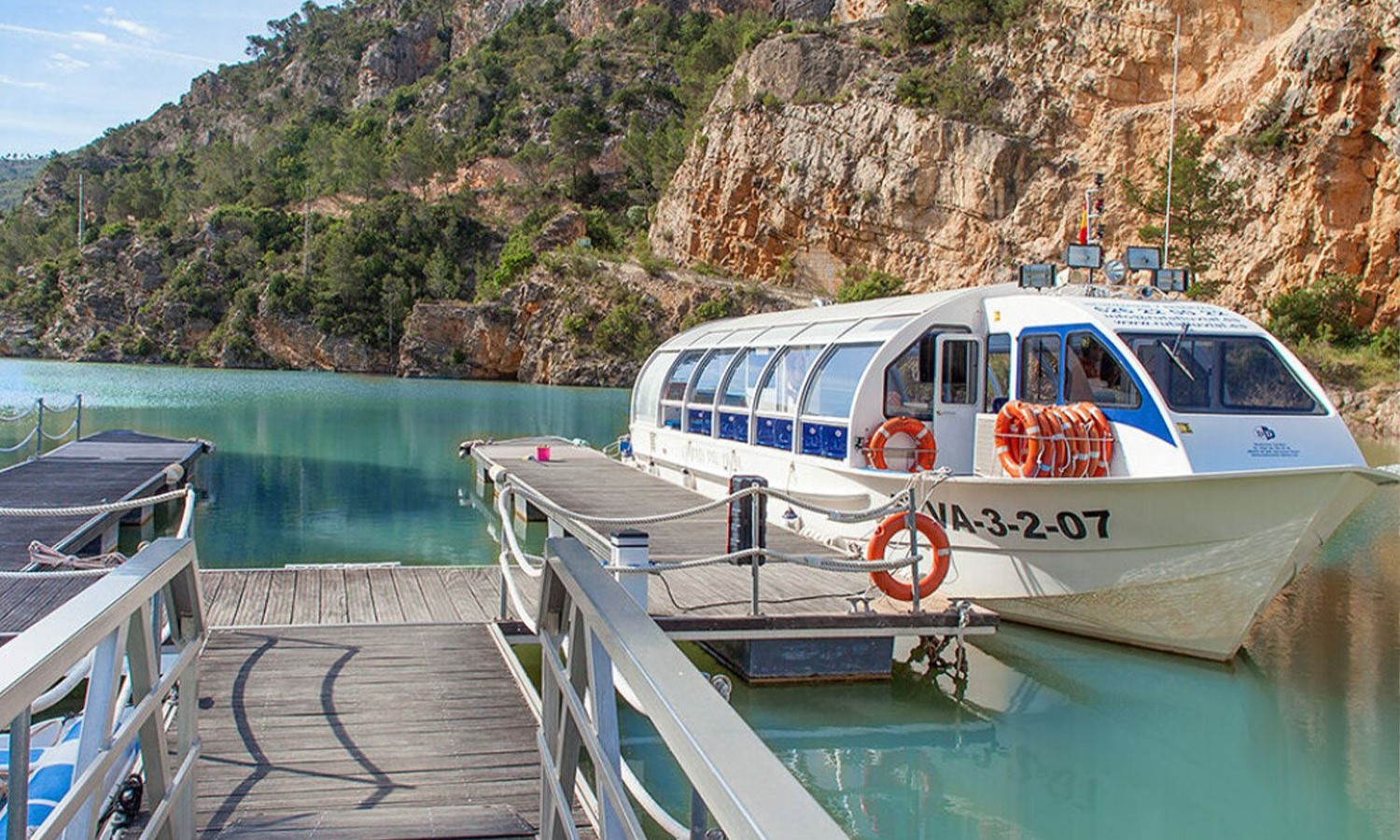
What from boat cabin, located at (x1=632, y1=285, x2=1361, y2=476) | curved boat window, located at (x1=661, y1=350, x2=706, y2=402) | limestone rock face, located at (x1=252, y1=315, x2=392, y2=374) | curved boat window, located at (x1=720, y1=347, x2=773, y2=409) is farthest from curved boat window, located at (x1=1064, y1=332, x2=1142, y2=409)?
limestone rock face, located at (x1=252, y1=315, x2=392, y2=374)

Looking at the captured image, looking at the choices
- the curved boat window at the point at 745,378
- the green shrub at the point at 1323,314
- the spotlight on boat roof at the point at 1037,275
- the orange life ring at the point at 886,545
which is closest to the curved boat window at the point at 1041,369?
the spotlight on boat roof at the point at 1037,275

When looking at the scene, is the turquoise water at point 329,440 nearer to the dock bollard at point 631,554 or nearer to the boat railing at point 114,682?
the dock bollard at point 631,554

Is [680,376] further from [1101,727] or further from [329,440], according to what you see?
[329,440]

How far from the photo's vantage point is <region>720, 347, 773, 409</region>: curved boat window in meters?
16.0

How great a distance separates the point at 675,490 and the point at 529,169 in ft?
237

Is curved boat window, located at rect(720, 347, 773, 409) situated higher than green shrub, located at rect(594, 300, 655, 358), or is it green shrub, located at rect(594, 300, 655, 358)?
green shrub, located at rect(594, 300, 655, 358)

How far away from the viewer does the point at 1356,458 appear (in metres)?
10.6

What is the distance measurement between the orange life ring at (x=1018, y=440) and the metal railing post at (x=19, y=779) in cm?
988

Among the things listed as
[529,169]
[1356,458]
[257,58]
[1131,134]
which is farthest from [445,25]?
[1356,458]

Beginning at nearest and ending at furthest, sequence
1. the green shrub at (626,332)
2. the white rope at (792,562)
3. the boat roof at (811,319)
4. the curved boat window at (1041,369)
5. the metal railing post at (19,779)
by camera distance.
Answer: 1. the metal railing post at (19,779)
2. the white rope at (792,562)
3. the curved boat window at (1041,369)
4. the boat roof at (811,319)
5. the green shrub at (626,332)

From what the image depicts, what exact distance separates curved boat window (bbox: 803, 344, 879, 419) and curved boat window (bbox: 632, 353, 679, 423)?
655 cm

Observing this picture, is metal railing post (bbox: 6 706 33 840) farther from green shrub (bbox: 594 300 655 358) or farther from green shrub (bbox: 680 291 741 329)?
green shrub (bbox: 594 300 655 358)

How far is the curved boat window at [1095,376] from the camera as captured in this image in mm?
11188

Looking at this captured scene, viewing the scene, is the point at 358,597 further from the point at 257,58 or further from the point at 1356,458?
the point at 257,58
